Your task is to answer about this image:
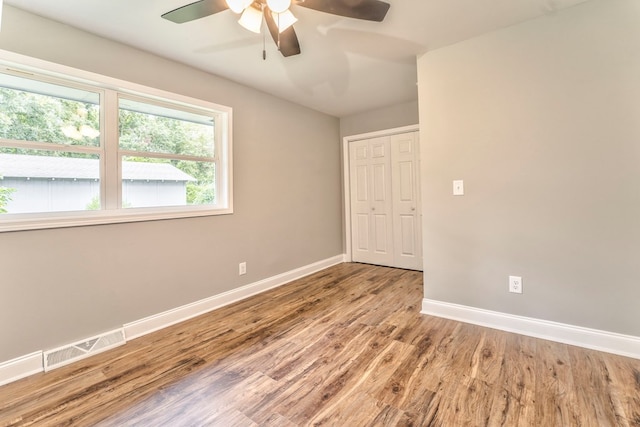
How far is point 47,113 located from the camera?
2.00 m

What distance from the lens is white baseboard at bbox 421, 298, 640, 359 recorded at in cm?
189

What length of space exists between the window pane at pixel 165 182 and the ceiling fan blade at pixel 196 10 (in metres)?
1.26

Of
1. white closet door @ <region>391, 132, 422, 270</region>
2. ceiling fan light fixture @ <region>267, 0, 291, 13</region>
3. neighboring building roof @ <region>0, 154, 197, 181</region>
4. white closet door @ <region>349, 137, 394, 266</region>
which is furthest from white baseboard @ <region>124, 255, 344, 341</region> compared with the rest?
ceiling fan light fixture @ <region>267, 0, 291, 13</region>

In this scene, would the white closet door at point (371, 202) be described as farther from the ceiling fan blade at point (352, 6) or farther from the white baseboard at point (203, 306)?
the ceiling fan blade at point (352, 6)

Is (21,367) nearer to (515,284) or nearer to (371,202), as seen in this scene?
(515,284)

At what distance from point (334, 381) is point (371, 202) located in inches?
121

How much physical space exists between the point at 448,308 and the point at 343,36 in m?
2.46

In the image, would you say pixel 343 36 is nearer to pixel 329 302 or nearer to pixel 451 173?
pixel 451 173

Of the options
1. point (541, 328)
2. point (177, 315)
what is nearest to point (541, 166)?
point (541, 328)

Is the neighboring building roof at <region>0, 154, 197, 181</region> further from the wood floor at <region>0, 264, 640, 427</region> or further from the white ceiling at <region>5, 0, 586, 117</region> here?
the wood floor at <region>0, 264, 640, 427</region>

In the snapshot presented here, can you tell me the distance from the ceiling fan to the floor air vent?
2.25 metres

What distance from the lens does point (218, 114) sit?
9.78 ft

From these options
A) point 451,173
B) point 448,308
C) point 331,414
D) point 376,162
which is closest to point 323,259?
point 376,162

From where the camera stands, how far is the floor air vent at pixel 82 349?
1899 millimetres
